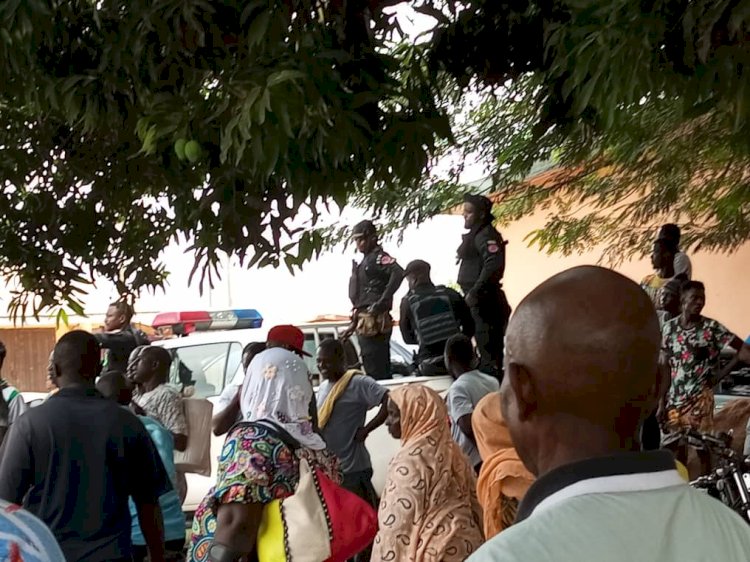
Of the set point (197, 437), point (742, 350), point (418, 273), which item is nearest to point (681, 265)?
point (742, 350)

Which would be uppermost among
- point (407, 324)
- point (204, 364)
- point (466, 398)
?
point (407, 324)

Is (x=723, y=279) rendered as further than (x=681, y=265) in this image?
Yes

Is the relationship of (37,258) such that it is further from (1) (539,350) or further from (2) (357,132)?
(1) (539,350)

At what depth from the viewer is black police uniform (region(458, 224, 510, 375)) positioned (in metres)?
8.50

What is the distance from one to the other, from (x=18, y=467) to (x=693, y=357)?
4568 mm

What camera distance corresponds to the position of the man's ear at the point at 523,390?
1847mm

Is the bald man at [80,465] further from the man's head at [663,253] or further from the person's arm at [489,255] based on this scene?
the man's head at [663,253]

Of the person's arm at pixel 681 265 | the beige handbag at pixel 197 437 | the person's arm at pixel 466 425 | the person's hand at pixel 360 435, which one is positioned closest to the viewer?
the person's arm at pixel 466 425

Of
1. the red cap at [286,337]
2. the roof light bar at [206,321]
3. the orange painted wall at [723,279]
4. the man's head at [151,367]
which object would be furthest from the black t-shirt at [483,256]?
the roof light bar at [206,321]

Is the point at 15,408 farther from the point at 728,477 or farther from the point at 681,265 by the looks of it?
the point at 681,265

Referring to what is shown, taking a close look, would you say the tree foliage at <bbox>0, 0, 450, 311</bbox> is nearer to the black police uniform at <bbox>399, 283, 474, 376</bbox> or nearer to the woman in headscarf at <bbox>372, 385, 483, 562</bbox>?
the woman in headscarf at <bbox>372, 385, 483, 562</bbox>

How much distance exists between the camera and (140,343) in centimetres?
909

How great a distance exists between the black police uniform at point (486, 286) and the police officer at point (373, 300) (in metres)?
1.32

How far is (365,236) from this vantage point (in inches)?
400
